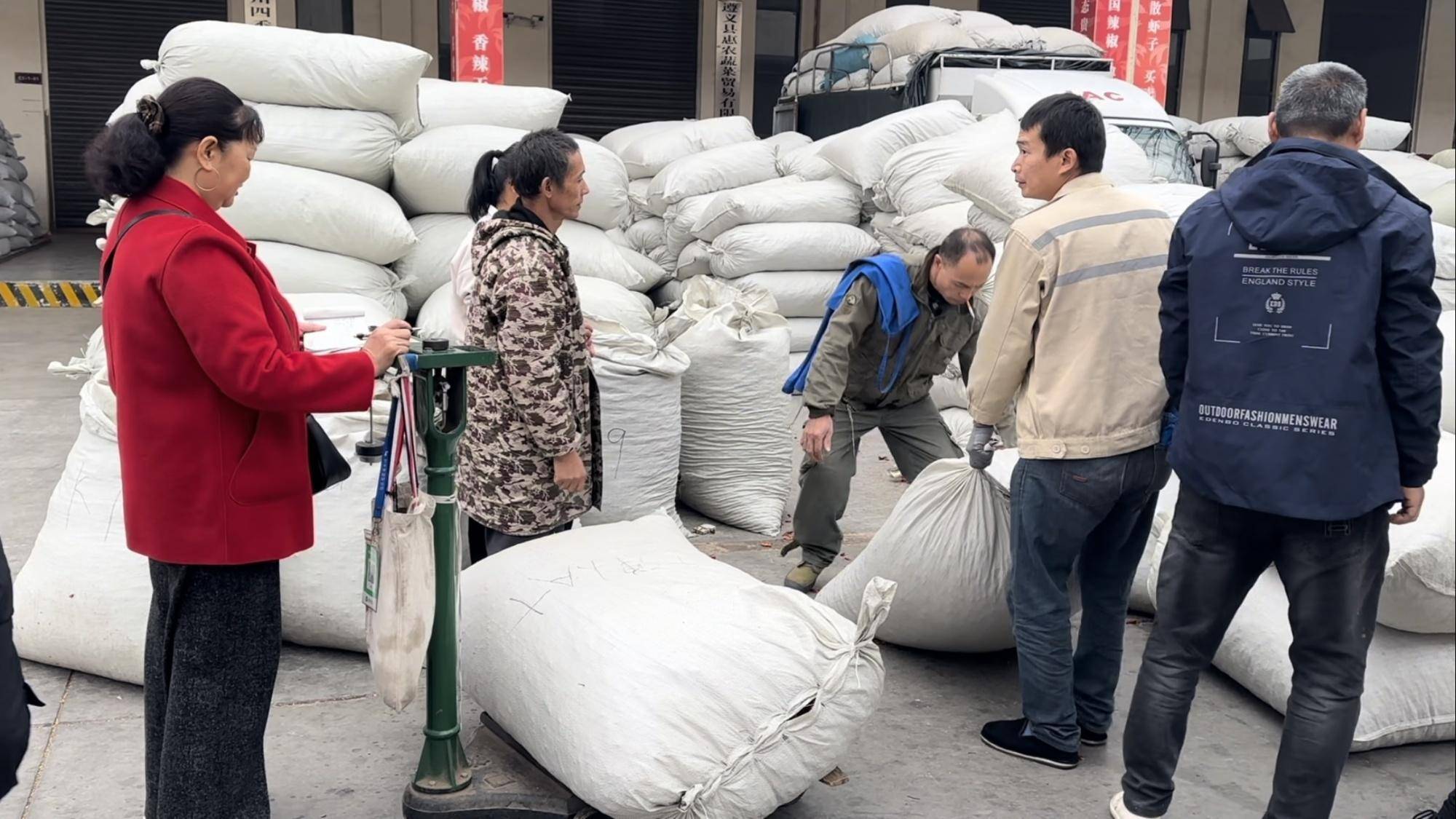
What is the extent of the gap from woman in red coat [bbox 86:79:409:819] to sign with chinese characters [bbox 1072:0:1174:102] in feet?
27.8

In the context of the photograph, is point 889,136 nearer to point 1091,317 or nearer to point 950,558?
point 950,558

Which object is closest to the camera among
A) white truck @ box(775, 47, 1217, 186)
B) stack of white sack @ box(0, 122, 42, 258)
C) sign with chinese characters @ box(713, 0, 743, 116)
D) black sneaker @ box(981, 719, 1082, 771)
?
black sneaker @ box(981, 719, 1082, 771)

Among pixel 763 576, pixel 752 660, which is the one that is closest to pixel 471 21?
pixel 763 576

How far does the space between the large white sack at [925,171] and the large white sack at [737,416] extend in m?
1.68

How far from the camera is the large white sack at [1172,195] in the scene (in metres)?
4.53

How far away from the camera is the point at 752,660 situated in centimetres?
208

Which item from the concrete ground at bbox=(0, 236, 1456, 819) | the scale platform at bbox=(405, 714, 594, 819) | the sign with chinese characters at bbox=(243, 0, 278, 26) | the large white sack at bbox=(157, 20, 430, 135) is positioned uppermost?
the sign with chinese characters at bbox=(243, 0, 278, 26)

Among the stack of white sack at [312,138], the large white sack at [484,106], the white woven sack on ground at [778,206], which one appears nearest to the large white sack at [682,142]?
the white woven sack on ground at [778,206]

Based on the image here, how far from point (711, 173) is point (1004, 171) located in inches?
81.2

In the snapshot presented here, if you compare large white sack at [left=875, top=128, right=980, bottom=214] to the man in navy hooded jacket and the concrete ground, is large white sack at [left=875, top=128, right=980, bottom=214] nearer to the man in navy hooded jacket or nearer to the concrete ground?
the concrete ground

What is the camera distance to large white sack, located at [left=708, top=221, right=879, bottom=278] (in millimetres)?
5859

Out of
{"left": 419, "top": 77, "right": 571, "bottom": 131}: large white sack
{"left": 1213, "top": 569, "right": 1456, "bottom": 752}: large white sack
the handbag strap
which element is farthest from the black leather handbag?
{"left": 419, "top": 77, "right": 571, "bottom": 131}: large white sack

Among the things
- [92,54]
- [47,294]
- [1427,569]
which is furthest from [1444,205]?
[92,54]

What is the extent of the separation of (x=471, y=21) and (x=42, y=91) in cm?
682
